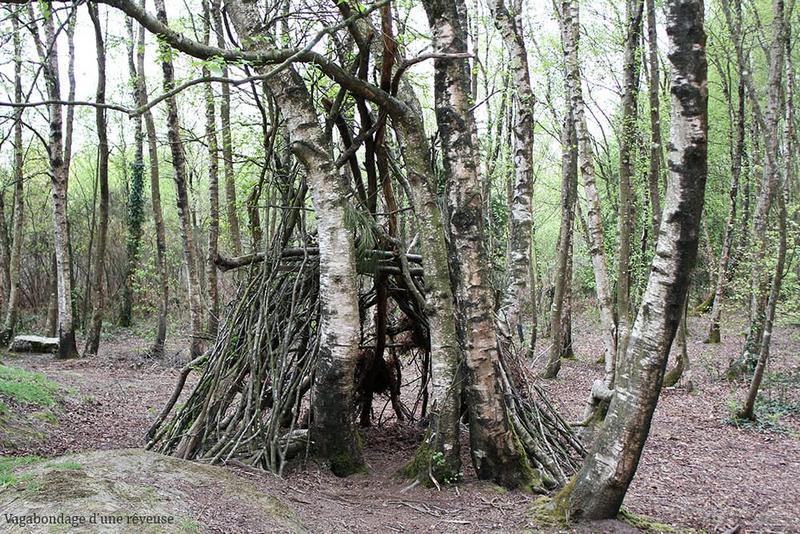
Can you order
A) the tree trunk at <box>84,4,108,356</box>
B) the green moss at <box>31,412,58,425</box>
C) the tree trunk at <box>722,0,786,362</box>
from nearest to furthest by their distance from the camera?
the green moss at <box>31,412,58,425</box> → the tree trunk at <box>722,0,786,362</box> → the tree trunk at <box>84,4,108,356</box>

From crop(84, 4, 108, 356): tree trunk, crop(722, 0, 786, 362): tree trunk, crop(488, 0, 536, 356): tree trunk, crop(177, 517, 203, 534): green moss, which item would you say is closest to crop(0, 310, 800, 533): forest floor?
crop(177, 517, 203, 534): green moss

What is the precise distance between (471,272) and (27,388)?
5801mm

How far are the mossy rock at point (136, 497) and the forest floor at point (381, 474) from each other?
0.01 metres

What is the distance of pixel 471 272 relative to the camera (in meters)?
4.76

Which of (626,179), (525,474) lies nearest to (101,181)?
(626,179)

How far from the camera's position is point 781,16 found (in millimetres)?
8844

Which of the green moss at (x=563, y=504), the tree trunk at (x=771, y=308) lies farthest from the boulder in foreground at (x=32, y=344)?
the tree trunk at (x=771, y=308)

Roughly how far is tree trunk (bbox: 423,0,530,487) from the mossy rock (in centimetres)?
169

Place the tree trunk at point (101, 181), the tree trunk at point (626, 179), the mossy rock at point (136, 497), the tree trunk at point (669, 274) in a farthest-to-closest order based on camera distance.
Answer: the tree trunk at point (101, 181)
the tree trunk at point (626, 179)
the tree trunk at point (669, 274)
the mossy rock at point (136, 497)

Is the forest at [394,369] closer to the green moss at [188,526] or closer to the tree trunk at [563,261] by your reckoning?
the green moss at [188,526]

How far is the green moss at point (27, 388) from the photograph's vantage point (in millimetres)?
6848

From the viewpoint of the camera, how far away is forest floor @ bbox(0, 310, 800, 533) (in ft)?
11.3

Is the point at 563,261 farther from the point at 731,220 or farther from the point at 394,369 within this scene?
the point at 394,369

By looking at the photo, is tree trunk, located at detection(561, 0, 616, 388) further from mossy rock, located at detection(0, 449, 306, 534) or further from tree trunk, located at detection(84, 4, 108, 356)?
tree trunk, located at detection(84, 4, 108, 356)
